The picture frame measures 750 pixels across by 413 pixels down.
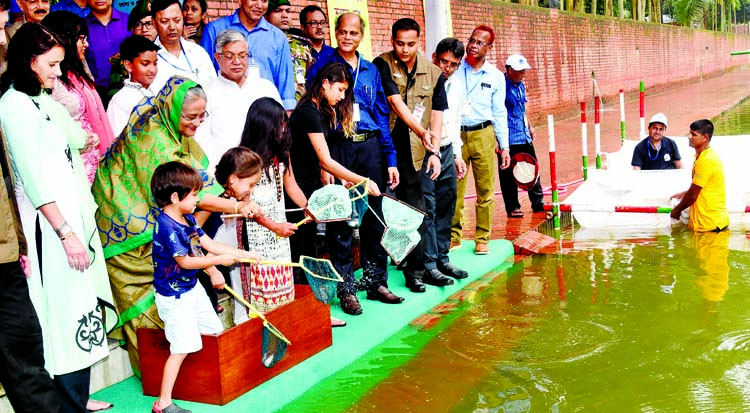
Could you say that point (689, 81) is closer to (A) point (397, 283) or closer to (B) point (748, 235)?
(B) point (748, 235)

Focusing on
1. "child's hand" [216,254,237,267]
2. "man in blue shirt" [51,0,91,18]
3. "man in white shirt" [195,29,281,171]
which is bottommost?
"child's hand" [216,254,237,267]

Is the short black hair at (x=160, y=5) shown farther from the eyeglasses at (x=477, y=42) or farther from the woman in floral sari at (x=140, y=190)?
the eyeglasses at (x=477, y=42)

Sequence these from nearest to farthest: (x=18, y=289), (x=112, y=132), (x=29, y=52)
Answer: (x=18, y=289) → (x=29, y=52) → (x=112, y=132)

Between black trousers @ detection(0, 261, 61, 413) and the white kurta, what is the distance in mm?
329

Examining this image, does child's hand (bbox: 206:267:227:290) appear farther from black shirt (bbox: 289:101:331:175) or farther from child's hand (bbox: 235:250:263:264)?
black shirt (bbox: 289:101:331:175)

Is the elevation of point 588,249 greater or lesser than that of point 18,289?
lesser

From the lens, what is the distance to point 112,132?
4.51 m

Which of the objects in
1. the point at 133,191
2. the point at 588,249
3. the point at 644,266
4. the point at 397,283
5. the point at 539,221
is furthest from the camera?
the point at 539,221

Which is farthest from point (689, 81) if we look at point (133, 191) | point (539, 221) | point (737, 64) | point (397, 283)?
point (133, 191)

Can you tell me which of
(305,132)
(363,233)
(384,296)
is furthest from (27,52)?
(384,296)

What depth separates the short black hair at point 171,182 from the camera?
370cm

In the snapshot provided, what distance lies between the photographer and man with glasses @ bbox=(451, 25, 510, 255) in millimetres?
7078

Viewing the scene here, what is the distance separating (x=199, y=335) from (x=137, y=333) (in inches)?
18.2

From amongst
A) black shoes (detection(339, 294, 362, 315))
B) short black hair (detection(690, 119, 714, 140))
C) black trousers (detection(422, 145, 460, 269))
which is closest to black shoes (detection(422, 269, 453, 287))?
black trousers (detection(422, 145, 460, 269))
